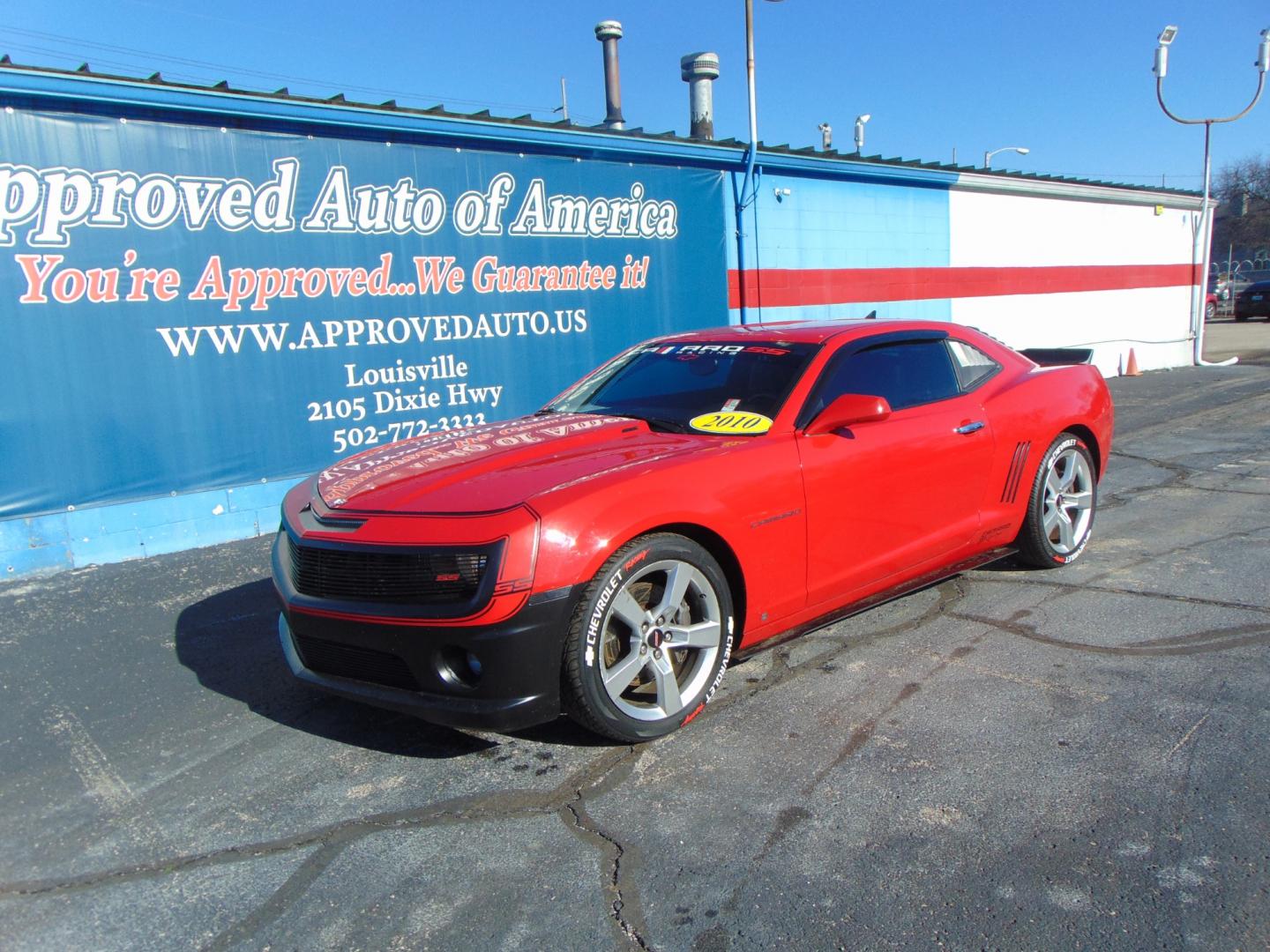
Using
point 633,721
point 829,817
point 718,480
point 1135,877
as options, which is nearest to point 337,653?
point 633,721

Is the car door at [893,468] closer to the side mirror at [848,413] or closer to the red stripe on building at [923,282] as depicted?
the side mirror at [848,413]

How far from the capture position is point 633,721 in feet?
11.1

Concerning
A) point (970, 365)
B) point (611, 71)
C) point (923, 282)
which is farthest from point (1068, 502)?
point (611, 71)

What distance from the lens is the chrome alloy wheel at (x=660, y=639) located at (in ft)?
11.0

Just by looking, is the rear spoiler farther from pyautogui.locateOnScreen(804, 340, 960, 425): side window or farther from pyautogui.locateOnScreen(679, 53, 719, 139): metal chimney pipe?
pyautogui.locateOnScreen(679, 53, 719, 139): metal chimney pipe

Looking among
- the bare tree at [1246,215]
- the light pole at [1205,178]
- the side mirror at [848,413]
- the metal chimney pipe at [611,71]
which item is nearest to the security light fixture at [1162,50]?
the light pole at [1205,178]

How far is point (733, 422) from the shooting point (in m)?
4.01

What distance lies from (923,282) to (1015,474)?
9724 millimetres

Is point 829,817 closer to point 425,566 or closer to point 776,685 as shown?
point 776,685

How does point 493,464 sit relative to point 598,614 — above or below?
above

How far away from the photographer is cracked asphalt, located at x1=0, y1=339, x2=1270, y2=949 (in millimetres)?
2514

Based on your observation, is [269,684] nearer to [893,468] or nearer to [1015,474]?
[893,468]

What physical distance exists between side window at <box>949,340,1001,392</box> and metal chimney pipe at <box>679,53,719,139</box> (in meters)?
10.2

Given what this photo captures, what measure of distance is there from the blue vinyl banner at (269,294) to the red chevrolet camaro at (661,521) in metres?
3.67
